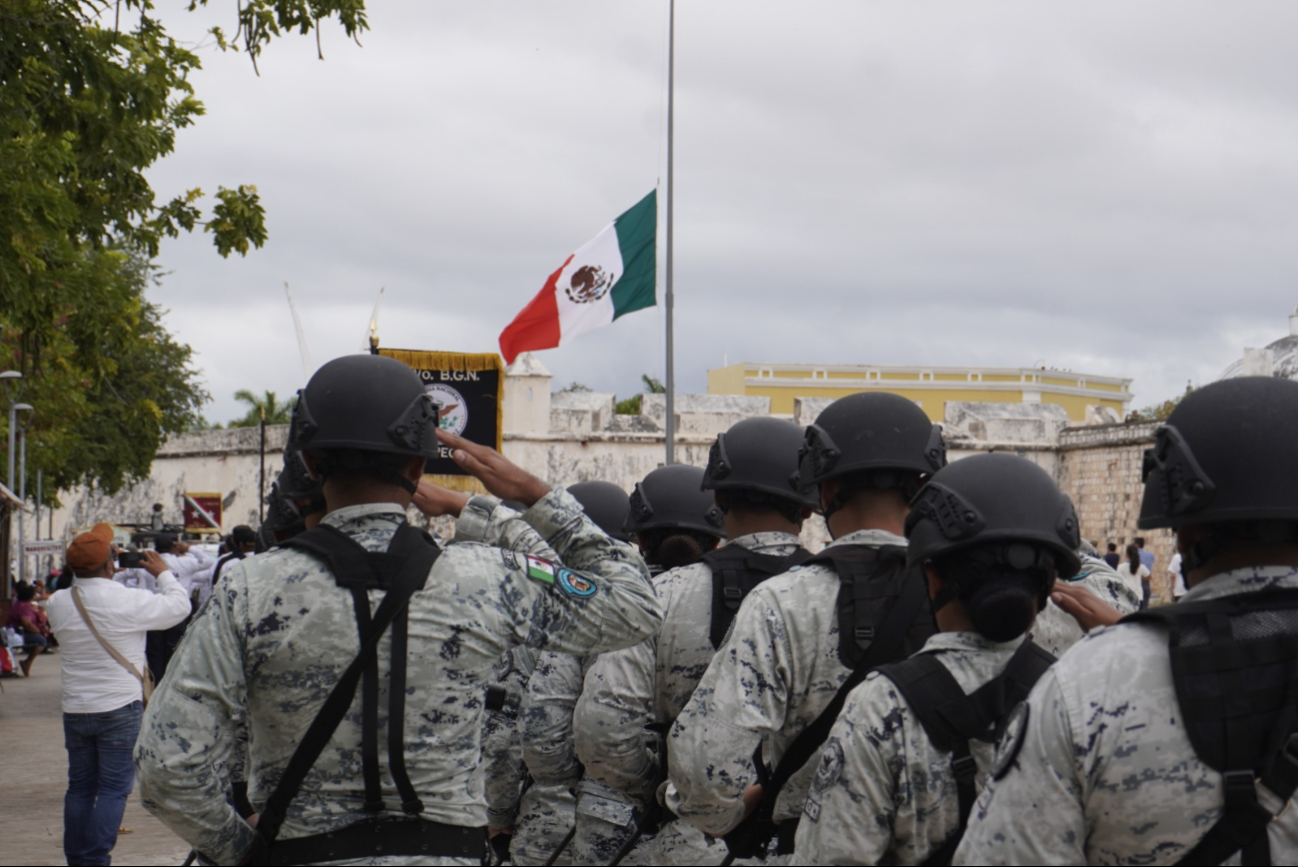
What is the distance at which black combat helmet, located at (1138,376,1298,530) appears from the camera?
201cm

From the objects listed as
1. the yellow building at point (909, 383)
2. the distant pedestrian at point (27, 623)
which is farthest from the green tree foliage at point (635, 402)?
the distant pedestrian at point (27, 623)

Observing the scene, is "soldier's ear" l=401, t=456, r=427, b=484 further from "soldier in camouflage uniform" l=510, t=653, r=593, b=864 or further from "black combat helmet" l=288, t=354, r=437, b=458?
"soldier in camouflage uniform" l=510, t=653, r=593, b=864

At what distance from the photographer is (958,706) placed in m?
2.42

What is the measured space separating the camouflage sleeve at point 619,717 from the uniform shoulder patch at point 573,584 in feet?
2.94

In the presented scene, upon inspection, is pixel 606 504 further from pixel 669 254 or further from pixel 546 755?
pixel 669 254

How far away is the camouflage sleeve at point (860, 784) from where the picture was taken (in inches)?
93.8

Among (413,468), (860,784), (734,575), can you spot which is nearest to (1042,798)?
(860,784)

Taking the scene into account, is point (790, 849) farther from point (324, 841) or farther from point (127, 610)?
point (127, 610)

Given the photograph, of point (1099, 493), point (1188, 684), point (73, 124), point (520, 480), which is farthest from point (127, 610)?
point (1099, 493)

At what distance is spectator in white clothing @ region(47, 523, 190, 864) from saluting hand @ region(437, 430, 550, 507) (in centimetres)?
431

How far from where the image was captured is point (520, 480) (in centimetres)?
305

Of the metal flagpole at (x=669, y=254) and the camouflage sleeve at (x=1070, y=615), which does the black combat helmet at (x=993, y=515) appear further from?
the metal flagpole at (x=669, y=254)

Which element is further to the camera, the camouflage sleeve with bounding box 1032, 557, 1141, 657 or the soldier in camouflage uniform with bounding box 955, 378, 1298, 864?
the camouflage sleeve with bounding box 1032, 557, 1141, 657

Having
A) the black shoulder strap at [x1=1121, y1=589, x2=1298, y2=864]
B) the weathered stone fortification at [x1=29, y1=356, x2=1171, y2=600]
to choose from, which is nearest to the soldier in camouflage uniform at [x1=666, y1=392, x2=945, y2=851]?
the black shoulder strap at [x1=1121, y1=589, x2=1298, y2=864]
